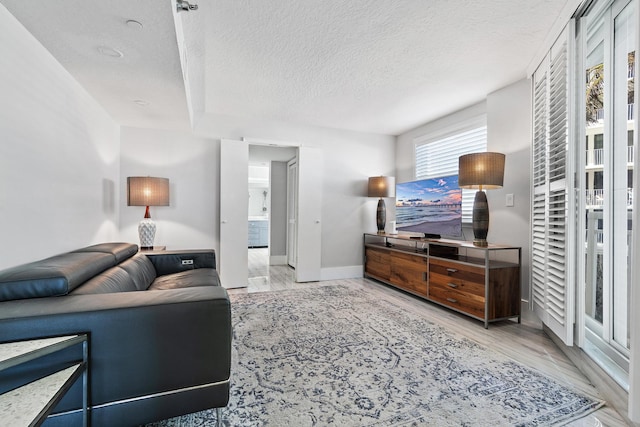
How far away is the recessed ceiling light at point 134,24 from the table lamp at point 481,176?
283cm

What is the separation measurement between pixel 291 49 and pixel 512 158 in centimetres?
248

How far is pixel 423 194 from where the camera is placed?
152 inches

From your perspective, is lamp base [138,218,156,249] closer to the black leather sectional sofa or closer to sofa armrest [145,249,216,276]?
sofa armrest [145,249,216,276]

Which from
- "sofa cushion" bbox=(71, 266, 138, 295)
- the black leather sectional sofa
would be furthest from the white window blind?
"sofa cushion" bbox=(71, 266, 138, 295)

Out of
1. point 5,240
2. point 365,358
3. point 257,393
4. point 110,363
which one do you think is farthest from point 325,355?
point 5,240

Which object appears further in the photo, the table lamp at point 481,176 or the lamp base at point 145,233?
the lamp base at point 145,233

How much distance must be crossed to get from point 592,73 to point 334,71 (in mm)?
2002

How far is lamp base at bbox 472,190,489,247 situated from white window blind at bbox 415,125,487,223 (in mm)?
719

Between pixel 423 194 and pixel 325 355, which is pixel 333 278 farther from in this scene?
pixel 325 355

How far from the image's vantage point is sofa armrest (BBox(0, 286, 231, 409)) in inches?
44.7

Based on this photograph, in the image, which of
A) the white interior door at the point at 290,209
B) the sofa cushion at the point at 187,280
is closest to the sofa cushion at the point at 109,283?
the sofa cushion at the point at 187,280

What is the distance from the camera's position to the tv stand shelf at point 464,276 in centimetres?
279

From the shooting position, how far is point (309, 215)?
4645 millimetres

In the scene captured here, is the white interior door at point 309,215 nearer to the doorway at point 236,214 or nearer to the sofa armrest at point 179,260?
the doorway at point 236,214
